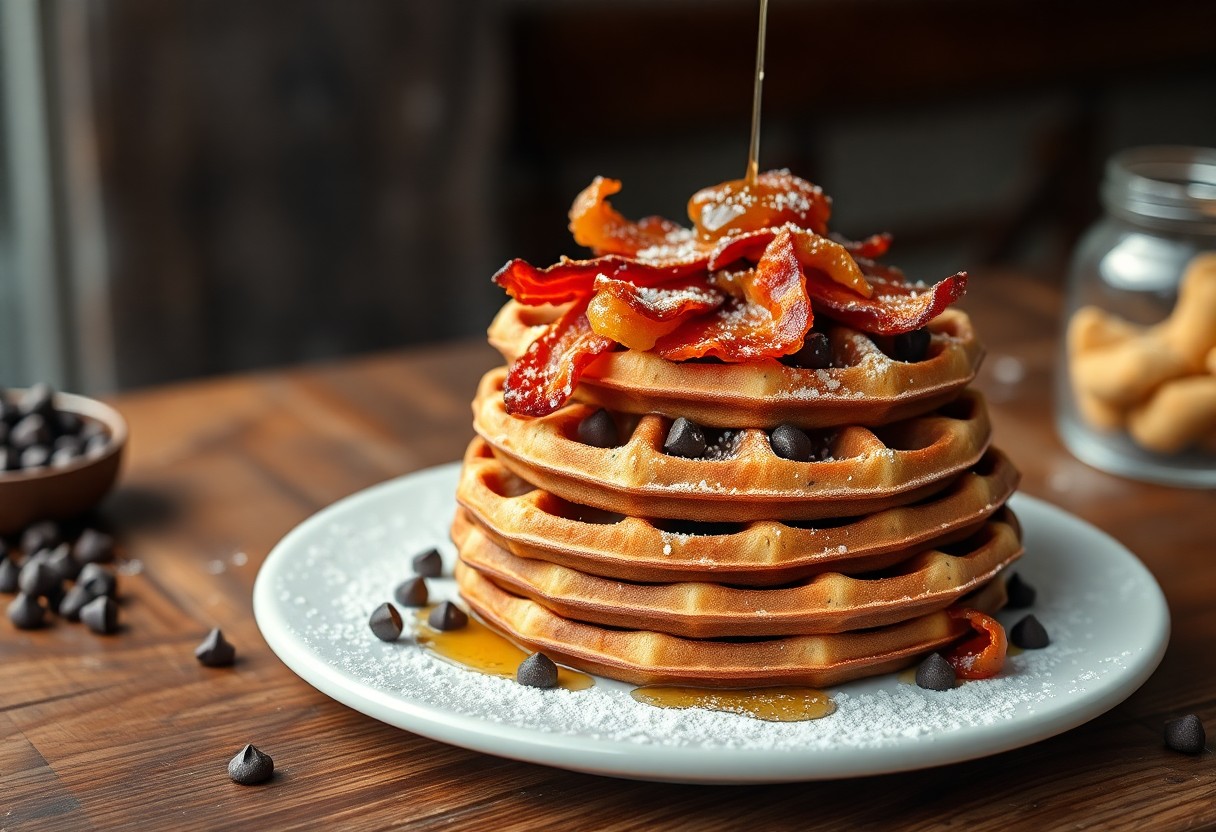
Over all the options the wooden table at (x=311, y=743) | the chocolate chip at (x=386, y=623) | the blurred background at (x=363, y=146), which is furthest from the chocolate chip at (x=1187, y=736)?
the blurred background at (x=363, y=146)

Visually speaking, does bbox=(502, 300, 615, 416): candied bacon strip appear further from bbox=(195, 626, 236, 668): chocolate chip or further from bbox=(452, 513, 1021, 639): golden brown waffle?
bbox=(195, 626, 236, 668): chocolate chip

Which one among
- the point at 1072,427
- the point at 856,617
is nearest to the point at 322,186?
the point at 1072,427

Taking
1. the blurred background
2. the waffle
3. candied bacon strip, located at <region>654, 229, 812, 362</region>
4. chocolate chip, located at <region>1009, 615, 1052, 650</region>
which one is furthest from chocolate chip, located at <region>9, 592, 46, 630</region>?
the blurred background

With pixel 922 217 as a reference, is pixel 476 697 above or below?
above

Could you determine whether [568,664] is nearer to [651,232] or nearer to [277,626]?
[277,626]

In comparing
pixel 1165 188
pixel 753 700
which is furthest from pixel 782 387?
pixel 1165 188

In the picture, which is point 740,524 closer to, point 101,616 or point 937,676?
point 937,676
